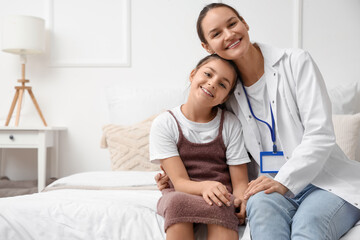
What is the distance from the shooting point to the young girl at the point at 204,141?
129cm

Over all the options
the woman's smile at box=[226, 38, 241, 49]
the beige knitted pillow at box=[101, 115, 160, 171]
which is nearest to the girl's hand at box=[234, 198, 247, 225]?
the woman's smile at box=[226, 38, 241, 49]

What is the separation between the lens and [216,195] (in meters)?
1.13

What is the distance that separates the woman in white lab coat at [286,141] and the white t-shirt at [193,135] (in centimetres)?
6

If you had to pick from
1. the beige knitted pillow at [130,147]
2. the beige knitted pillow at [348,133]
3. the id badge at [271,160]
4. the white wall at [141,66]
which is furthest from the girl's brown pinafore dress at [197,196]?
the white wall at [141,66]

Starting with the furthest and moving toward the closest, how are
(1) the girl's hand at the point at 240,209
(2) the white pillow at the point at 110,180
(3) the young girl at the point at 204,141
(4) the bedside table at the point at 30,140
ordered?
(4) the bedside table at the point at 30,140 → (2) the white pillow at the point at 110,180 → (3) the young girl at the point at 204,141 → (1) the girl's hand at the point at 240,209

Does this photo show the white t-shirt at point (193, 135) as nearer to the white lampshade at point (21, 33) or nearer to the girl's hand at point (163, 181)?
the girl's hand at point (163, 181)

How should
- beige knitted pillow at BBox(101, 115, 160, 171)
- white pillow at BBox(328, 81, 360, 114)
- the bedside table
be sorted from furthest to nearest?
the bedside table → white pillow at BBox(328, 81, 360, 114) → beige knitted pillow at BBox(101, 115, 160, 171)

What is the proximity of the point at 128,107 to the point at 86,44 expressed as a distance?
0.72 m

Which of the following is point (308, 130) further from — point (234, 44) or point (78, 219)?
point (78, 219)

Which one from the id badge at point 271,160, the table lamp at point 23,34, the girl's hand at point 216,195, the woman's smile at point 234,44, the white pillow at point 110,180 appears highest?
the table lamp at point 23,34

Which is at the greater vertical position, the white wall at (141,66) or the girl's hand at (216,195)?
the white wall at (141,66)

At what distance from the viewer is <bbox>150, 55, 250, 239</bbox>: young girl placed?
1.29 meters

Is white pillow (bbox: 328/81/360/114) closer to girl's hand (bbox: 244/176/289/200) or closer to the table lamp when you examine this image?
girl's hand (bbox: 244/176/289/200)

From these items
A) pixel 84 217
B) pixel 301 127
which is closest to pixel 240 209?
pixel 301 127
